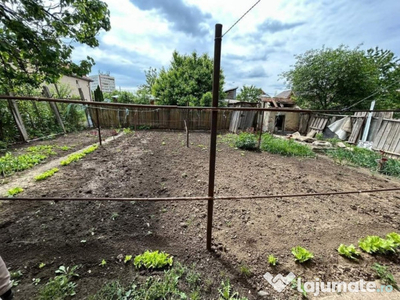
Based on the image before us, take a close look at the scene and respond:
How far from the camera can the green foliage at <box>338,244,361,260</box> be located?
1733mm

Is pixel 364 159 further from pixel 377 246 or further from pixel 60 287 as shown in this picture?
pixel 60 287

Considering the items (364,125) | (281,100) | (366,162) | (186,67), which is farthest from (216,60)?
(281,100)

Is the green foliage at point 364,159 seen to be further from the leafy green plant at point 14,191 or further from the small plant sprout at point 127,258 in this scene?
the leafy green plant at point 14,191

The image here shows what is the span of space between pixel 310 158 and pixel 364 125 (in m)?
3.75

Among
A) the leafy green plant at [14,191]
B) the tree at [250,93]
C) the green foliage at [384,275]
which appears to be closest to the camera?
the green foliage at [384,275]

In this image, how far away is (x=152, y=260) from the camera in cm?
154

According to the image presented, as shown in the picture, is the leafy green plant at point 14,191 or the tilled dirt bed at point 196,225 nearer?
the tilled dirt bed at point 196,225

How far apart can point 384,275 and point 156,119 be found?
1102 centimetres

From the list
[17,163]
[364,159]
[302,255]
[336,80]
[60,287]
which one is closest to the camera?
[60,287]

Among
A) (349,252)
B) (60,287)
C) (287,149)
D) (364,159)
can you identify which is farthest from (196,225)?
(364,159)

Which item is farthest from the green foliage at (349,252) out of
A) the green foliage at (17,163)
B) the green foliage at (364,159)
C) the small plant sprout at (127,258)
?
the green foliage at (17,163)

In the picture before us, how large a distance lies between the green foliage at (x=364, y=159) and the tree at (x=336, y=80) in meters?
4.91

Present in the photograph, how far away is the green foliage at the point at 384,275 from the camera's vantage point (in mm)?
1504

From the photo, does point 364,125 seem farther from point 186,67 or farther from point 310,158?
point 186,67
